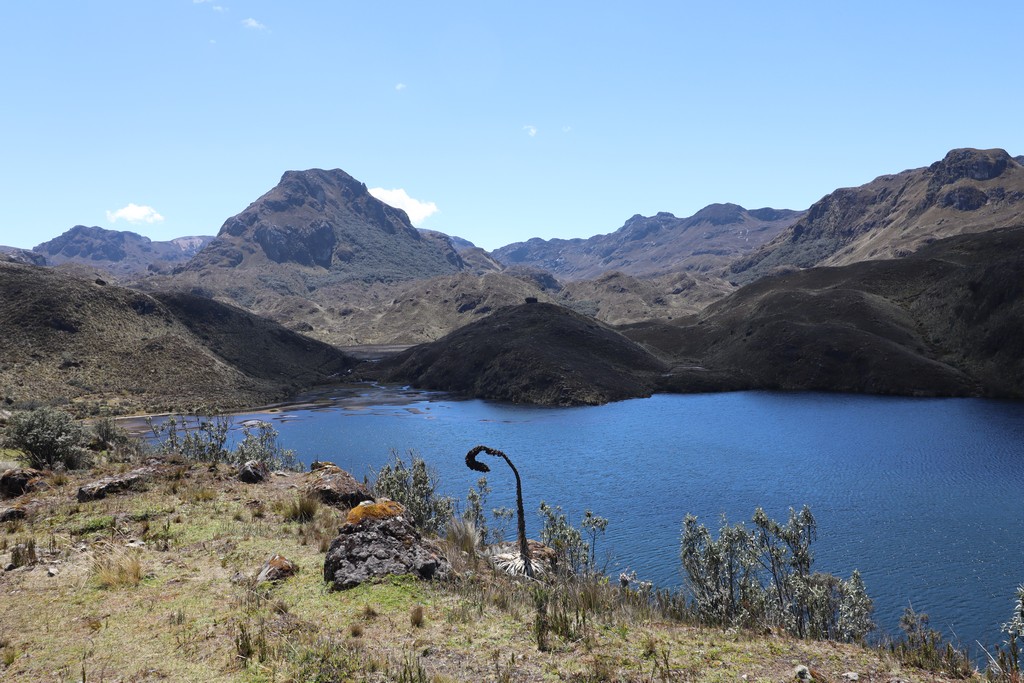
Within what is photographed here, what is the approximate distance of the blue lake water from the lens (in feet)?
124

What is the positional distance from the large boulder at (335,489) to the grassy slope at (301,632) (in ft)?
14.8

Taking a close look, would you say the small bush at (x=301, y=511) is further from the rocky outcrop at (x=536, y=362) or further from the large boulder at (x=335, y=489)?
the rocky outcrop at (x=536, y=362)

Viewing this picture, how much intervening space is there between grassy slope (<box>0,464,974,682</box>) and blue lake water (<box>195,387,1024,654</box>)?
2102 centimetres

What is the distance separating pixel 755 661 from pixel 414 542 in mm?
8471

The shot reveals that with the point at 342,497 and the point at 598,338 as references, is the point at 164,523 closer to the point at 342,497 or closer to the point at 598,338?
the point at 342,497

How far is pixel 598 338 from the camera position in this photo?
15775cm

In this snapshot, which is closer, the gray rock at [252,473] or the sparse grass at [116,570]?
the sparse grass at [116,570]

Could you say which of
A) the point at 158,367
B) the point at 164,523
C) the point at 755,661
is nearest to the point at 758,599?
the point at 755,661

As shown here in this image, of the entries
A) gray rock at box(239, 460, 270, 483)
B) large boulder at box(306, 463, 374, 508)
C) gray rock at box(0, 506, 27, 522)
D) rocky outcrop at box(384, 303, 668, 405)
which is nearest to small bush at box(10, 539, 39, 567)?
gray rock at box(0, 506, 27, 522)

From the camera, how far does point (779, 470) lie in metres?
65.2

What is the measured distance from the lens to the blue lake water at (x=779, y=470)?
3794 cm

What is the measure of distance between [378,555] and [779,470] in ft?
203

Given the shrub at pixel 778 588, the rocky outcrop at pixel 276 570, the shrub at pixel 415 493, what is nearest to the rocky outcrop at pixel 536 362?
the shrub at pixel 415 493

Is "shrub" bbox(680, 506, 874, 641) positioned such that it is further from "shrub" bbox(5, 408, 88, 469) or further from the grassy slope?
"shrub" bbox(5, 408, 88, 469)
